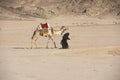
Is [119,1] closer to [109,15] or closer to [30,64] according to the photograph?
[109,15]

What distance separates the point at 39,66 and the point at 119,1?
70656 mm

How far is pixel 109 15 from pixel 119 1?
6.13m

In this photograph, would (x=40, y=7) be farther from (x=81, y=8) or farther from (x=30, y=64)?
(x=30, y=64)

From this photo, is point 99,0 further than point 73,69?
Yes

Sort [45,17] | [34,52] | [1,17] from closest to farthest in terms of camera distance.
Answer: [34,52], [1,17], [45,17]

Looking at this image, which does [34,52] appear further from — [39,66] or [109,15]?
[109,15]

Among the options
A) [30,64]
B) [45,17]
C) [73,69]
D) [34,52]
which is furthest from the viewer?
[45,17]

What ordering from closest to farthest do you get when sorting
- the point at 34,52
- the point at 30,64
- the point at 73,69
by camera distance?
1. the point at 73,69
2. the point at 30,64
3. the point at 34,52

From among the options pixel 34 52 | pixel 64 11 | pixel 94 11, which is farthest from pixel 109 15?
pixel 34 52

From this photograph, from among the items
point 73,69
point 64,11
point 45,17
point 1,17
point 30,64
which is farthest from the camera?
point 64,11

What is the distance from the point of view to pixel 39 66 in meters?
15.5

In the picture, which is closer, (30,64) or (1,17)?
(30,64)

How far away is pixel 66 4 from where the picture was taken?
8806 centimetres

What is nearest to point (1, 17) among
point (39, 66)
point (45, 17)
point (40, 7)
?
point (45, 17)
